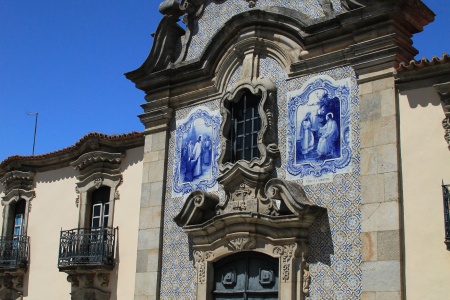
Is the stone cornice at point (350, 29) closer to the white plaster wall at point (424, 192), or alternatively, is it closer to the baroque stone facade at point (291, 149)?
the baroque stone facade at point (291, 149)

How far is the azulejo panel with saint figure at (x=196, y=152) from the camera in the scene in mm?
12039

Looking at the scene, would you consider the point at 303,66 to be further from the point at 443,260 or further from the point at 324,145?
the point at 443,260

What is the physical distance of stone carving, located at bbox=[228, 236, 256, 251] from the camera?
10.7 metres

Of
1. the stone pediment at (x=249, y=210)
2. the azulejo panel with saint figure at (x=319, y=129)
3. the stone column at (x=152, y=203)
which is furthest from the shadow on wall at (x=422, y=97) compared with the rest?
the stone column at (x=152, y=203)

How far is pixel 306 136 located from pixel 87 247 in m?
5.46

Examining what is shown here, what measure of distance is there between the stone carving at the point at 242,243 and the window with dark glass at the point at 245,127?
1392 millimetres

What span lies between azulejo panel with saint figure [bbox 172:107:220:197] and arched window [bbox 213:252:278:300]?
1.42 m

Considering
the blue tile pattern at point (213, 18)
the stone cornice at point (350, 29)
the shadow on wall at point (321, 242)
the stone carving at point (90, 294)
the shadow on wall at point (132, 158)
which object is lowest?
the stone carving at point (90, 294)

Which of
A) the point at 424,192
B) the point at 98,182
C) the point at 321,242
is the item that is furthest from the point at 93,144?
the point at 424,192

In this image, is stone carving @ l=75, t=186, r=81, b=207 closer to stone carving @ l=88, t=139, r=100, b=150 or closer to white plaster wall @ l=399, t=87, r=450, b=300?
stone carving @ l=88, t=139, r=100, b=150

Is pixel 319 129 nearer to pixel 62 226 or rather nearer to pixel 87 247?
pixel 87 247

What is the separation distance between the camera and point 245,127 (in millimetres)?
11656

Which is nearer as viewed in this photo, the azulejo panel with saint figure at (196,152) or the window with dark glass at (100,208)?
the azulejo panel with saint figure at (196,152)

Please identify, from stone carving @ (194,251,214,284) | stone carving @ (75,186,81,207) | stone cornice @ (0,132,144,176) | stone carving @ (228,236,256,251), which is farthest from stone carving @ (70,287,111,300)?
stone carving @ (228,236,256,251)
